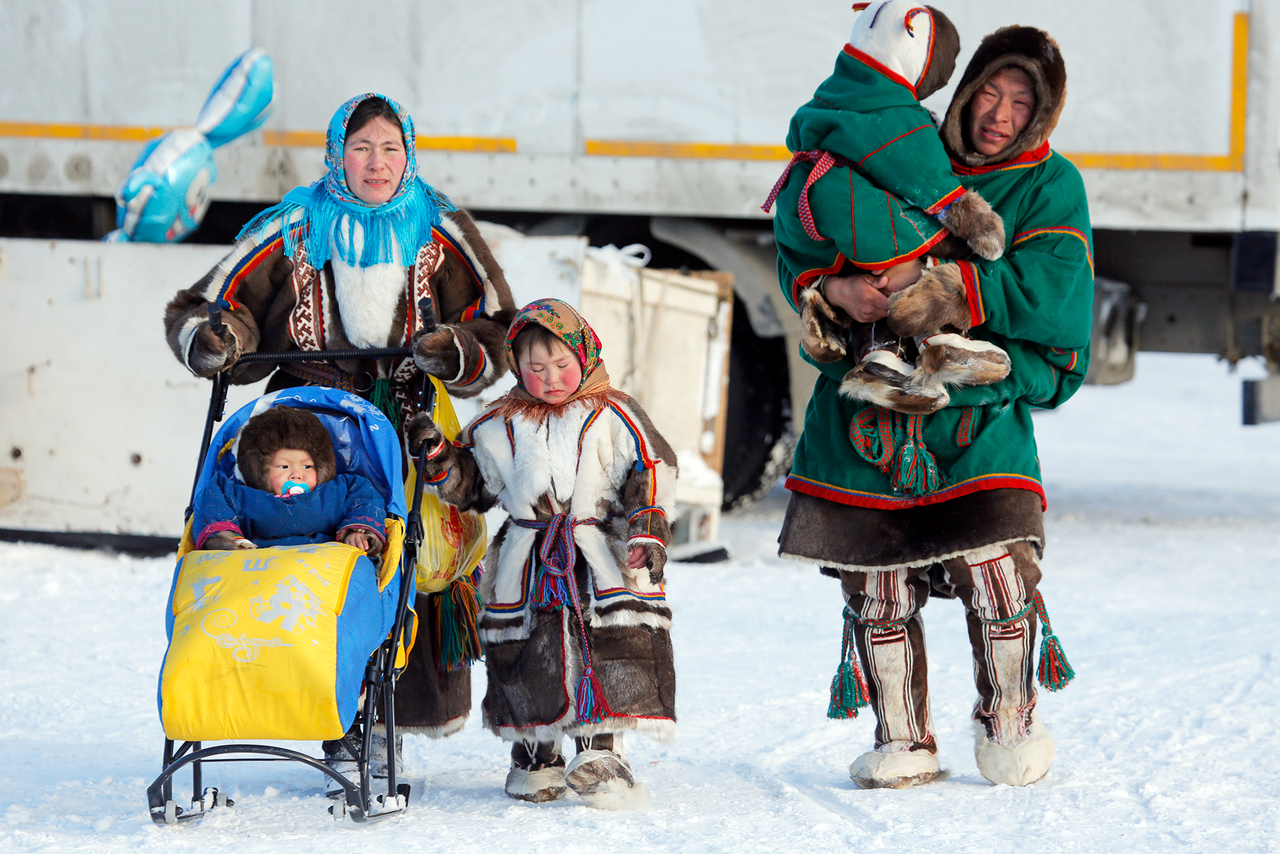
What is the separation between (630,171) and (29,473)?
3186mm

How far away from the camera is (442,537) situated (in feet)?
11.3

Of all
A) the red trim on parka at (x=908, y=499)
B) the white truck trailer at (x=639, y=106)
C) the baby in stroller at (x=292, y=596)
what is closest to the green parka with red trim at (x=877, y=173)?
the red trim on parka at (x=908, y=499)

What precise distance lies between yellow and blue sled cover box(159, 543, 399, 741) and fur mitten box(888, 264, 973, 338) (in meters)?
1.31

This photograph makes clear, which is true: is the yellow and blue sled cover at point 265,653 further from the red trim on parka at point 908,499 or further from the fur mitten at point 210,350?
the red trim on parka at point 908,499

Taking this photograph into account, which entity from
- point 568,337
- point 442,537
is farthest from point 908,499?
point 442,537

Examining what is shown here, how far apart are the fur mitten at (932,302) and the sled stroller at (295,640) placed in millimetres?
1146

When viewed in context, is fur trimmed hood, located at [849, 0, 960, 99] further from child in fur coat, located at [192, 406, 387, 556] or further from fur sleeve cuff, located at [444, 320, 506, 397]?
child in fur coat, located at [192, 406, 387, 556]

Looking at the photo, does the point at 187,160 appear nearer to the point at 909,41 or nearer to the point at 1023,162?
the point at 909,41

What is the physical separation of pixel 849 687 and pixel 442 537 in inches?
41.2

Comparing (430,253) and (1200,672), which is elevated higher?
(430,253)

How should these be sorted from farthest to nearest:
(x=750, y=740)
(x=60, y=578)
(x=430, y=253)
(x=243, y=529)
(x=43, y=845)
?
(x=60, y=578), (x=750, y=740), (x=430, y=253), (x=243, y=529), (x=43, y=845)

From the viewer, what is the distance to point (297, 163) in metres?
7.38

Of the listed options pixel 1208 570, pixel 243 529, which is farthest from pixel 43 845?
pixel 1208 570

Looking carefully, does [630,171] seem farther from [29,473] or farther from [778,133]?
[29,473]
